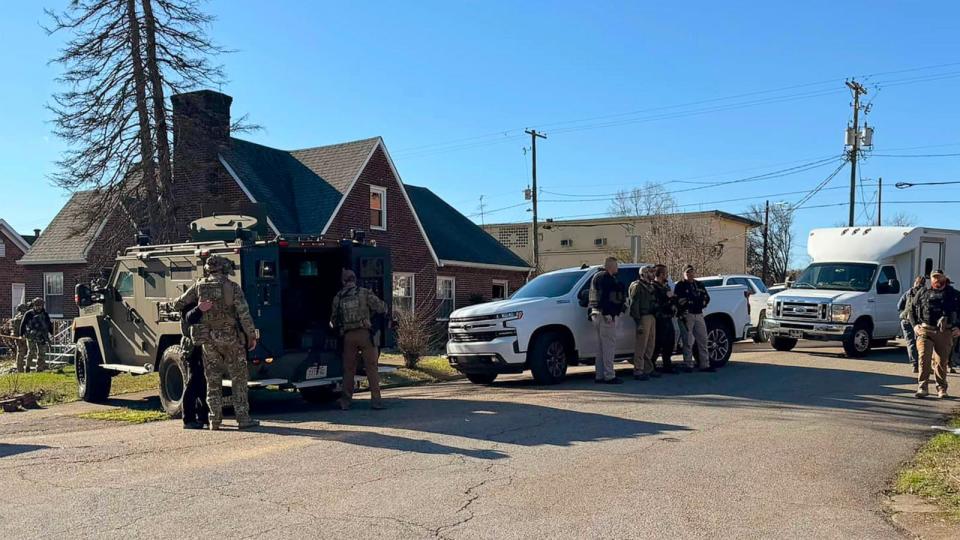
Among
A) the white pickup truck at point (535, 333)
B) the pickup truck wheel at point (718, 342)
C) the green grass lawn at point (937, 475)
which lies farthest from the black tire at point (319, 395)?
the green grass lawn at point (937, 475)

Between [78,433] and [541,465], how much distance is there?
5704 mm

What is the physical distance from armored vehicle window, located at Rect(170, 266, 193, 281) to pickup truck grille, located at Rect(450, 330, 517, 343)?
4.36 metres

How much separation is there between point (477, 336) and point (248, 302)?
4.14 m

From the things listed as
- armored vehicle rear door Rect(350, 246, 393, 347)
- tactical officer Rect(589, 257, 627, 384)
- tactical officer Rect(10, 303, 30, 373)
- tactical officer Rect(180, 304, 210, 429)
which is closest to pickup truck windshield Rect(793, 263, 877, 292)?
tactical officer Rect(589, 257, 627, 384)

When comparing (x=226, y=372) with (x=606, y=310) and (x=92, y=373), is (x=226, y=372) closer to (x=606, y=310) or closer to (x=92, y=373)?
(x=92, y=373)

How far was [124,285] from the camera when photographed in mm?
11875

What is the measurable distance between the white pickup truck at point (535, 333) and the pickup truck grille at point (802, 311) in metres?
5.75

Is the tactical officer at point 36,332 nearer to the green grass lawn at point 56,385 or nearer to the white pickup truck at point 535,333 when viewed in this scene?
the green grass lawn at point 56,385

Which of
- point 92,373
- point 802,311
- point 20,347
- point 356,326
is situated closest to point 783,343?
point 802,311

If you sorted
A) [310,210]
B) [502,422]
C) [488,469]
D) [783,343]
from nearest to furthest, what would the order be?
[488,469]
[502,422]
[783,343]
[310,210]

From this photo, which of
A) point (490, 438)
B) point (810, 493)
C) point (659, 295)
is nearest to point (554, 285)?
point (659, 295)

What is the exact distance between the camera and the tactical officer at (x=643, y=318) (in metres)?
13.2

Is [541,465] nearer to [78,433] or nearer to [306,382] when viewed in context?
[306,382]

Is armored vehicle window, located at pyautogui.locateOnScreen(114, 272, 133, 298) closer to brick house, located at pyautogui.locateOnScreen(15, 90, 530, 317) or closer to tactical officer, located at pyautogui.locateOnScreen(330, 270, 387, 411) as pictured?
tactical officer, located at pyautogui.locateOnScreen(330, 270, 387, 411)
